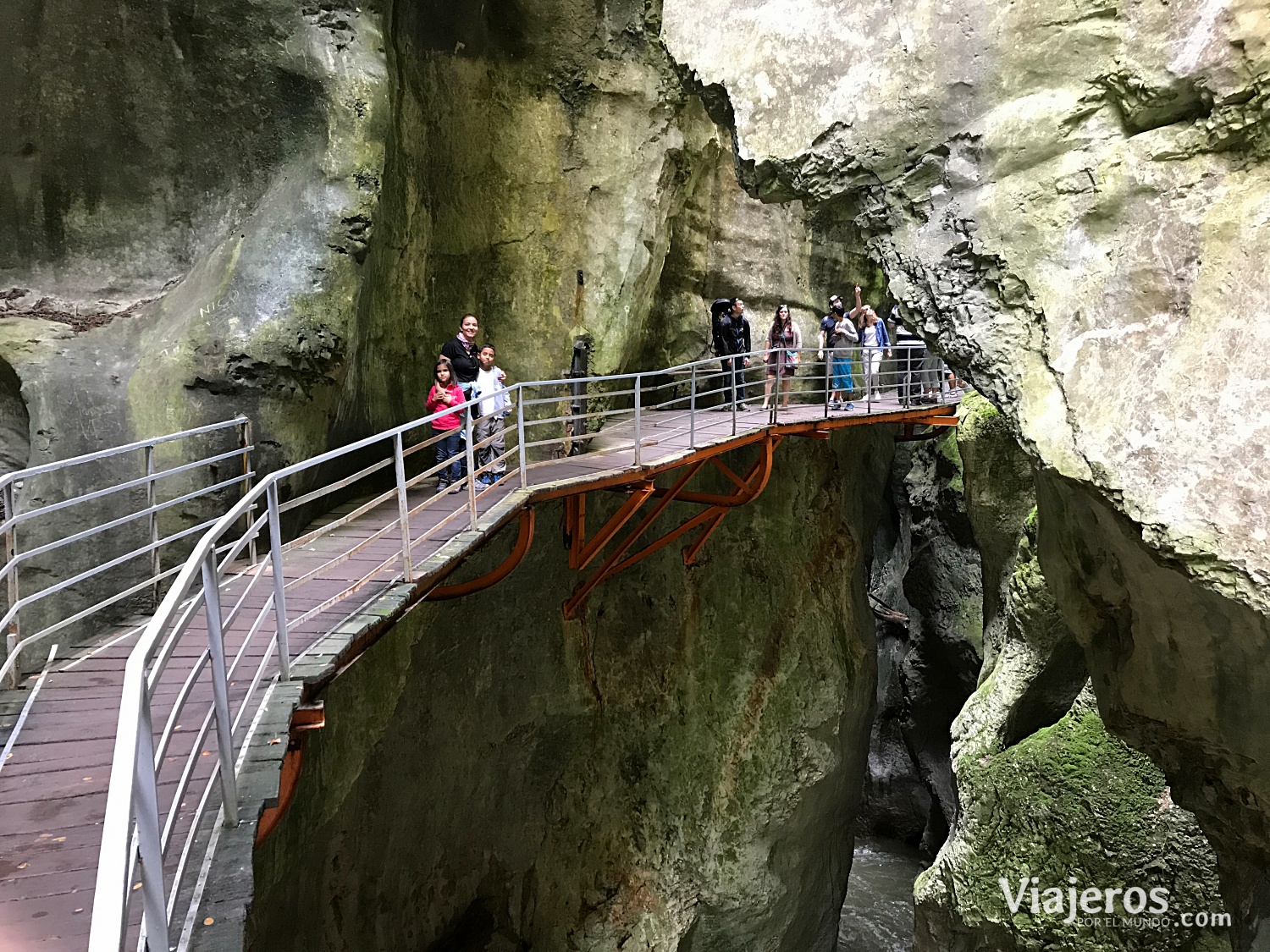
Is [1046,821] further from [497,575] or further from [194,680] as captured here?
[194,680]

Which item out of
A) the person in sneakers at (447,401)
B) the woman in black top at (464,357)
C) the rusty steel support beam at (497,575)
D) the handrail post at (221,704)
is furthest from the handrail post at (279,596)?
the woman in black top at (464,357)

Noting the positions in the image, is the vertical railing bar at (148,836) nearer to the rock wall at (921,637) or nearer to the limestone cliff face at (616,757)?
Answer: the limestone cliff face at (616,757)

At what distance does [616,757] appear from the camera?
986cm

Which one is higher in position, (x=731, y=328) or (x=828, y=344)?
(x=731, y=328)

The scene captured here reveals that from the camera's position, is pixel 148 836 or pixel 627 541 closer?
pixel 148 836

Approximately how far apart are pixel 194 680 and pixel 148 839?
2.49 ft

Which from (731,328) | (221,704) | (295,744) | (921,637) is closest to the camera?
(221,704)

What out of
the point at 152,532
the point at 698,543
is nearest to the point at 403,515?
the point at 152,532

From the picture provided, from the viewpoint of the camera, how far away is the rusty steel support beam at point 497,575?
18.4 ft

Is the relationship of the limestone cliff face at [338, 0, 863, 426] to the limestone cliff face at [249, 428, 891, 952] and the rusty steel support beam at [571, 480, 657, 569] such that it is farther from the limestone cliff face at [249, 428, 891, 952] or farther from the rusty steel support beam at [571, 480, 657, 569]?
the rusty steel support beam at [571, 480, 657, 569]

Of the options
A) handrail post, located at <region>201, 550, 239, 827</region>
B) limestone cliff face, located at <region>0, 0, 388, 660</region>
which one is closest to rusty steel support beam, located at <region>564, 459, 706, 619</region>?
limestone cliff face, located at <region>0, 0, 388, 660</region>

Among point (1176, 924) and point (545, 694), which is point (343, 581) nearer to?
point (545, 694)

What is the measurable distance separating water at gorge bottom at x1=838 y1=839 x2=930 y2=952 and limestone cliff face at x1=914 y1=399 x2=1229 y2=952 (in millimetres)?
6755

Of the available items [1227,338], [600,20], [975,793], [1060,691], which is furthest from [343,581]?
[600,20]
